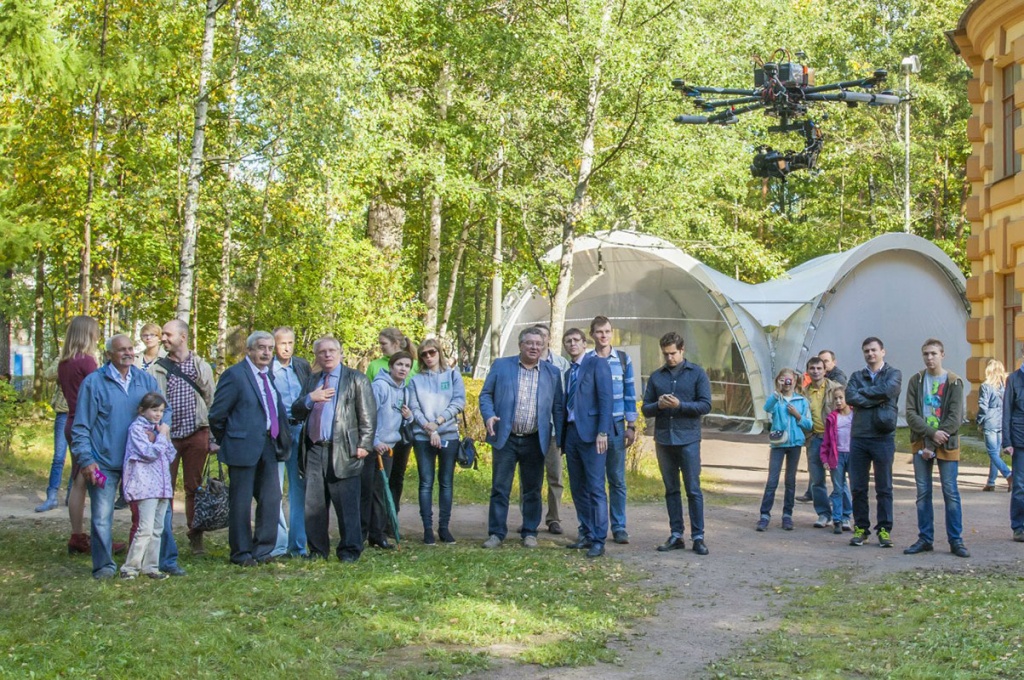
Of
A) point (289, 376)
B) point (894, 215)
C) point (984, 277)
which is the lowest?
point (289, 376)

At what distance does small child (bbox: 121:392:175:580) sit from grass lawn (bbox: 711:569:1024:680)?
410 cm

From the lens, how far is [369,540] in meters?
10.4

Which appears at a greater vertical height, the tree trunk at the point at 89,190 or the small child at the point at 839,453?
the tree trunk at the point at 89,190

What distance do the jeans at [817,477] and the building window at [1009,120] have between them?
1013 centimetres

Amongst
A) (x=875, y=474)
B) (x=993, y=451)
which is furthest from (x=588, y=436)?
(x=993, y=451)

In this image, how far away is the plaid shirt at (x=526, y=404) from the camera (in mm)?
10484

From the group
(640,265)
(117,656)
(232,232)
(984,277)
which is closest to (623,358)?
(117,656)

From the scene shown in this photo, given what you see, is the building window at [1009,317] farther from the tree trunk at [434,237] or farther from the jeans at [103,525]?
the jeans at [103,525]

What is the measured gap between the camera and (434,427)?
1062 cm

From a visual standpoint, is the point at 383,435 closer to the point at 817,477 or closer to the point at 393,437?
the point at 393,437

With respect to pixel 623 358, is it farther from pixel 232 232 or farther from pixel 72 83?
pixel 232 232

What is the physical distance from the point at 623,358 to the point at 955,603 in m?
3.79

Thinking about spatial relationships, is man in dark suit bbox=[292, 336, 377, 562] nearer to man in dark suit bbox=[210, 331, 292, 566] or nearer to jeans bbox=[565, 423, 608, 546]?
man in dark suit bbox=[210, 331, 292, 566]

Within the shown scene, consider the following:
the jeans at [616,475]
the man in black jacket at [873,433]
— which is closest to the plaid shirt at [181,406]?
the jeans at [616,475]
